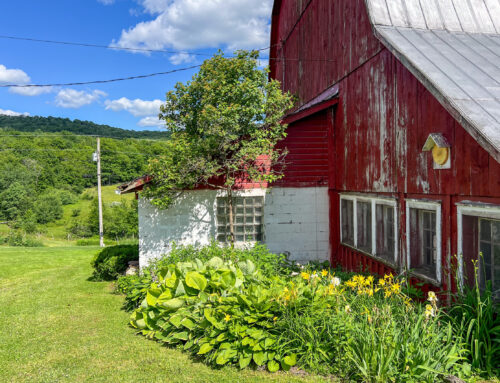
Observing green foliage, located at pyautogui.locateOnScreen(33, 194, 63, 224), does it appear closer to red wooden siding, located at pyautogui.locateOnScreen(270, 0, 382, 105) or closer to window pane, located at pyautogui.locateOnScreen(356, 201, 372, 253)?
red wooden siding, located at pyautogui.locateOnScreen(270, 0, 382, 105)

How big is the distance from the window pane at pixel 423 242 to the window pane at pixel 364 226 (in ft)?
4.68

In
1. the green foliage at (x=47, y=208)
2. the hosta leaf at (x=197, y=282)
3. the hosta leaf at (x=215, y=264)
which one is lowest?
the green foliage at (x=47, y=208)

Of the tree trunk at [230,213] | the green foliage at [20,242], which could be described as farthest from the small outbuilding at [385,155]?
the green foliage at [20,242]

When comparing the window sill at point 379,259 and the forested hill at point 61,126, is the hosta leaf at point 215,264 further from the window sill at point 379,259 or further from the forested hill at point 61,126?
the forested hill at point 61,126

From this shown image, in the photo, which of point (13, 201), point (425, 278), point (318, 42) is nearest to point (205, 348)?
point (425, 278)

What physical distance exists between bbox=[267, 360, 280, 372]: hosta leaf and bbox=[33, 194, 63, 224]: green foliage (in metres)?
55.0

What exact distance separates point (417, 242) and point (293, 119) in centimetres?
455

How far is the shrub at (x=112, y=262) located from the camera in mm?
9695

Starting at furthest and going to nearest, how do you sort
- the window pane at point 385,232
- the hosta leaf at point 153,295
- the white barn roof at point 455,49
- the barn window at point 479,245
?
the window pane at point 385,232
the hosta leaf at point 153,295
the barn window at point 479,245
the white barn roof at point 455,49

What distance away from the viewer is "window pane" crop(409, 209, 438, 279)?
17.1ft

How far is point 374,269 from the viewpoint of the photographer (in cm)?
675

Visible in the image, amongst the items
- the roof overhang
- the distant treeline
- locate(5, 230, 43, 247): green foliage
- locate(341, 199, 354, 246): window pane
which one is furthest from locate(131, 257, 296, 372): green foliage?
the distant treeline

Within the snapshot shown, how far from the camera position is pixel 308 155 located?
9.21 metres

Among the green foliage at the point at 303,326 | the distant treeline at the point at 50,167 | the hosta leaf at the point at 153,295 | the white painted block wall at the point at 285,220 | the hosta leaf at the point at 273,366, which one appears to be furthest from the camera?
the distant treeline at the point at 50,167
